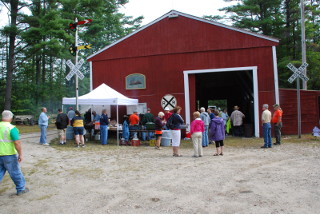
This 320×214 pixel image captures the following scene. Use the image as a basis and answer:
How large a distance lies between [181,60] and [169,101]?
2299 millimetres

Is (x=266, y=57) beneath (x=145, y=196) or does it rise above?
above

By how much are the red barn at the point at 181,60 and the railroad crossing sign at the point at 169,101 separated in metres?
0.05

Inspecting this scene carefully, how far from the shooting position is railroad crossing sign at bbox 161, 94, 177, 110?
51.1 ft

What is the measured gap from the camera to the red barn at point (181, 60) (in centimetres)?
1490

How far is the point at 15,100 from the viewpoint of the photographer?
3212 centimetres

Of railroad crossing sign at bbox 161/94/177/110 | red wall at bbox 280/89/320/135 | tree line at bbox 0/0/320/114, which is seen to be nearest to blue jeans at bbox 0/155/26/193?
railroad crossing sign at bbox 161/94/177/110

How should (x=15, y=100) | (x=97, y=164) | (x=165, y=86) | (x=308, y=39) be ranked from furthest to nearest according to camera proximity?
(x=15, y=100) < (x=308, y=39) < (x=165, y=86) < (x=97, y=164)

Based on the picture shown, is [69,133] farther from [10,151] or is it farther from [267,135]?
[10,151]

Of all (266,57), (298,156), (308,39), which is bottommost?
(298,156)

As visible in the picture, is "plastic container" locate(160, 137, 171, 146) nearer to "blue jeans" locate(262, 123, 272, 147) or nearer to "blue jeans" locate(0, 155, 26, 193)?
"blue jeans" locate(262, 123, 272, 147)

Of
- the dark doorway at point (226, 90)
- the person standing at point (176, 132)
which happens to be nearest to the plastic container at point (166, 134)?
the person standing at point (176, 132)

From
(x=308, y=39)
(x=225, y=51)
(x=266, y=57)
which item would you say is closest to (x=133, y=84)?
(x=225, y=51)

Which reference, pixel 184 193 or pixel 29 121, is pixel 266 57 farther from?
pixel 29 121

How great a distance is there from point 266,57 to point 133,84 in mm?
7175
